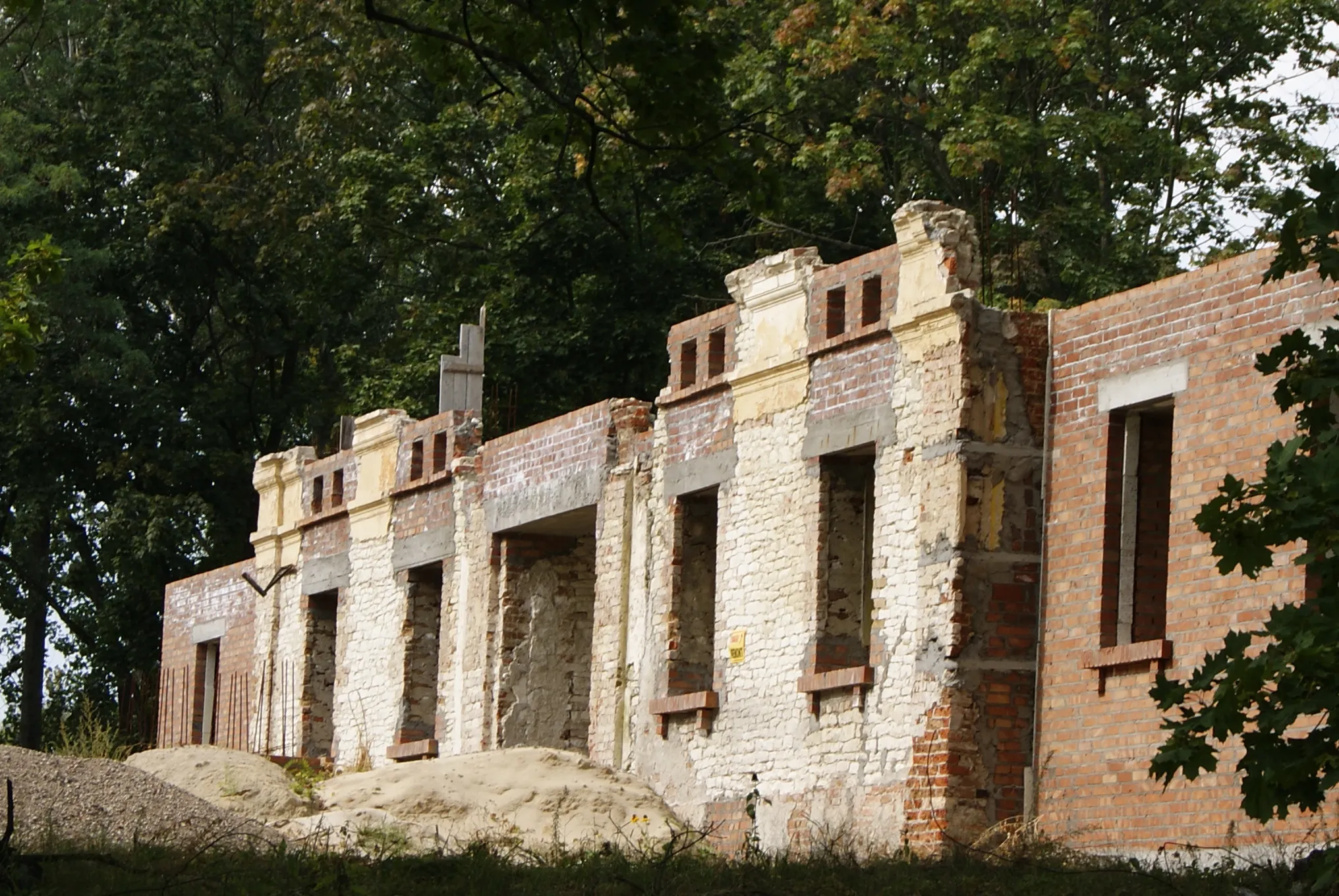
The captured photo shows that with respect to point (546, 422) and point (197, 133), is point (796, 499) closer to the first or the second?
point (546, 422)

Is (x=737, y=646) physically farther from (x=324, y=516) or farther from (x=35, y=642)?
(x=35, y=642)

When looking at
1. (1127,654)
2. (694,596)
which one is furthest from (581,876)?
(694,596)

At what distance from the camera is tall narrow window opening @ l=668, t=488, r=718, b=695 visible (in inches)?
860

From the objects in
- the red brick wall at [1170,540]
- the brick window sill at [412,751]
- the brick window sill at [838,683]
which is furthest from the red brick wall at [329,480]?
the red brick wall at [1170,540]

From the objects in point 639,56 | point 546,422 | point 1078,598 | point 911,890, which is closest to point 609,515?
point 546,422

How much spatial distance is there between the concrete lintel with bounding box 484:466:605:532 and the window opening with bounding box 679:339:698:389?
1472 millimetres

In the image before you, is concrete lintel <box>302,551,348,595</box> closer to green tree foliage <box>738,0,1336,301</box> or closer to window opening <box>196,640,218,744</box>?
window opening <box>196,640,218,744</box>

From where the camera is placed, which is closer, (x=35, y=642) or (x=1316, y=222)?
(x=1316, y=222)

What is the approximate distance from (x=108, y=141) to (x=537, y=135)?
30.3 metres

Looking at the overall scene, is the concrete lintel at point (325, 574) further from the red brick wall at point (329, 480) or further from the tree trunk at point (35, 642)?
the tree trunk at point (35, 642)

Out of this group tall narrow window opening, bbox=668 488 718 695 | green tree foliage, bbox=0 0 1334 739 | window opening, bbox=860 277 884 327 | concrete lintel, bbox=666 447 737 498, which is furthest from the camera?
green tree foliage, bbox=0 0 1334 739

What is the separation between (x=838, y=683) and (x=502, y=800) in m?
3.42

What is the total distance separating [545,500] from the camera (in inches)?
947

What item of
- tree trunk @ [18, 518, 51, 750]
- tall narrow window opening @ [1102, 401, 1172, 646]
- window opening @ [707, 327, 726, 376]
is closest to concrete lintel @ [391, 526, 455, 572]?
window opening @ [707, 327, 726, 376]
